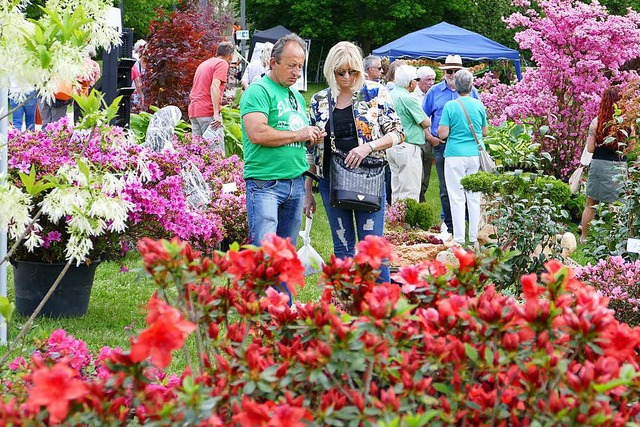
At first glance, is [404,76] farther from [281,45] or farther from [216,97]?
[281,45]

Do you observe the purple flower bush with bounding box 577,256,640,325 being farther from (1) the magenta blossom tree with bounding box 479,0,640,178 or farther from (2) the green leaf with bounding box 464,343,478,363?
(1) the magenta blossom tree with bounding box 479,0,640,178

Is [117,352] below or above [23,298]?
above

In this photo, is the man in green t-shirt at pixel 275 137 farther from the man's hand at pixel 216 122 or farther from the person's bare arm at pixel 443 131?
the man's hand at pixel 216 122

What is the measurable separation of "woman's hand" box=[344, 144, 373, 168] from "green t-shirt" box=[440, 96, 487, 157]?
378 cm

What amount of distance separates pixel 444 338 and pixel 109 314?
438 centimetres

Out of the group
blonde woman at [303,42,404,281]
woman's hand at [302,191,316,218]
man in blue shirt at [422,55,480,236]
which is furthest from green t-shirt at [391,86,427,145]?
blonde woman at [303,42,404,281]

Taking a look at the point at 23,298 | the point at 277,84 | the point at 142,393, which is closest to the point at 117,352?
the point at 142,393

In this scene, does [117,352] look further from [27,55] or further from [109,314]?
[109,314]

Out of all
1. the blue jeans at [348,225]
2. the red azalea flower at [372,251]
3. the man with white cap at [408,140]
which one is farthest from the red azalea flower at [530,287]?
the man with white cap at [408,140]

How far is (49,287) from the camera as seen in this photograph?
5871 mm

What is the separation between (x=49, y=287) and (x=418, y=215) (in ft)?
15.3

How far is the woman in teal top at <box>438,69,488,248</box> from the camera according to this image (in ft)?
29.4

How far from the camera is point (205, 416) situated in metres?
1.82

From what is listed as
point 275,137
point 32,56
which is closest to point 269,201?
point 275,137
